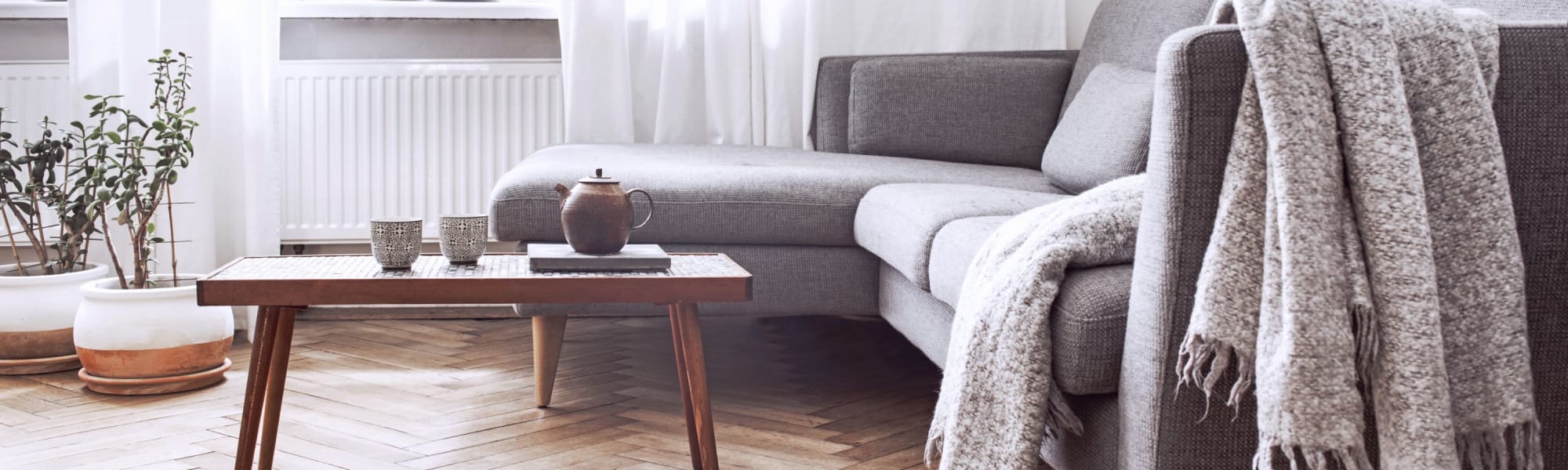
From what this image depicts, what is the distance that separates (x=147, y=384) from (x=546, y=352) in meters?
0.71

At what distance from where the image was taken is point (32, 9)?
278 cm

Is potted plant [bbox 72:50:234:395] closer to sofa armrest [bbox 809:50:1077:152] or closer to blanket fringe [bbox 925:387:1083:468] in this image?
sofa armrest [bbox 809:50:1077:152]

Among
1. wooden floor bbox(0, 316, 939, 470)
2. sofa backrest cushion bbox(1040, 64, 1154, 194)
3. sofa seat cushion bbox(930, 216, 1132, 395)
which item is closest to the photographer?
sofa seat cushion bbox(930, 216, 1132, 395)

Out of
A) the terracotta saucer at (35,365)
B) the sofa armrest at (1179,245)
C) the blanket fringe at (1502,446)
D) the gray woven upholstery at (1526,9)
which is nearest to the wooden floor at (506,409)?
the terracotta saucer at (35,365)

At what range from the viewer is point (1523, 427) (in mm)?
1044

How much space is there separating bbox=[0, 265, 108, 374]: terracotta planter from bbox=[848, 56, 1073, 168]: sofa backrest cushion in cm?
158

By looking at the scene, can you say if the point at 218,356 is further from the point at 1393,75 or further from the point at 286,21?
the point at 1393,75

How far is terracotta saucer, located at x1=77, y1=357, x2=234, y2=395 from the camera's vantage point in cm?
209

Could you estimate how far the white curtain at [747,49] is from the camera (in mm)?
2920

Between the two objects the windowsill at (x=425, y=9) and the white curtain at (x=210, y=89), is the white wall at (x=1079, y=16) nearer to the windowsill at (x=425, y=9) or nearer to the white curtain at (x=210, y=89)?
the windowsill at (x=425, y=9)

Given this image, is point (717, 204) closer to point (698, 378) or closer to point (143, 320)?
point (698, 378)

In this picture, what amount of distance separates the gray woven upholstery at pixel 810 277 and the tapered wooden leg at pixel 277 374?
54 centimetres

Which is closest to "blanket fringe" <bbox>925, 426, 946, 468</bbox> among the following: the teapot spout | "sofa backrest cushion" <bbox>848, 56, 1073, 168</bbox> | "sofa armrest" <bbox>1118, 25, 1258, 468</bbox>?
"sofa armrest" <bbox>1118, 25, 1258, 468</bbox>

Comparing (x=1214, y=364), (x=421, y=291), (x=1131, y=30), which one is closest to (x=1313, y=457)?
(x=1214, y=364)
